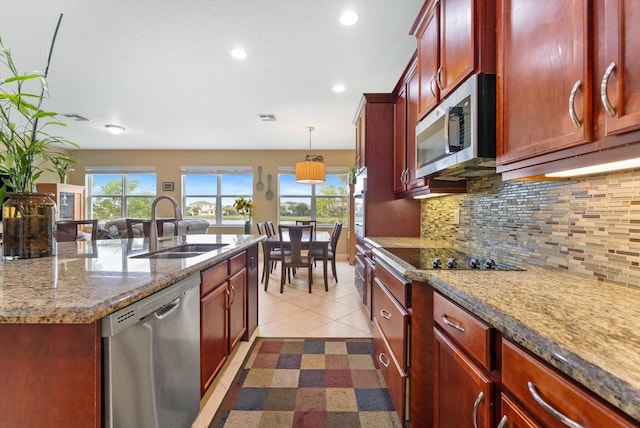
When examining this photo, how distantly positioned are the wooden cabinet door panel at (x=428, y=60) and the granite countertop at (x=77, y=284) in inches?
60.6

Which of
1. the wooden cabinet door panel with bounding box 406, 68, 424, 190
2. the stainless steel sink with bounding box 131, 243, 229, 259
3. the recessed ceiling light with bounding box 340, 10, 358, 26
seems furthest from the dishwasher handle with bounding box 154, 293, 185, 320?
the recessed ceiling light with bounding box 340, 10, 358, 26

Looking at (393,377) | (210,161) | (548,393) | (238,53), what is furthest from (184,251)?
(210,161)

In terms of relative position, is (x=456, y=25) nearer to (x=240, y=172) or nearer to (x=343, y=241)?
(x=343, y=241)

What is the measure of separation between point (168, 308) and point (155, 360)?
18 centimetres

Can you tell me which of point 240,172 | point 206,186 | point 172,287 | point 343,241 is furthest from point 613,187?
point 206,186

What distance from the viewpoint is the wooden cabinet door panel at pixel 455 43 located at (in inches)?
50.0

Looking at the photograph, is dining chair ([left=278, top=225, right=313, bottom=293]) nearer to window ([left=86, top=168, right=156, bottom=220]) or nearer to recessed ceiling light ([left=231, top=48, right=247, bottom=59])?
recessed ceiling light ([left=231, top=48, right=247, bottom=59])

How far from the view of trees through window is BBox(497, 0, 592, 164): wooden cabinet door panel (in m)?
7.58

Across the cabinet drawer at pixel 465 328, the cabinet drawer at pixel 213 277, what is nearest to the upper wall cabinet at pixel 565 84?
the cabinet drawer at pixel 465 328

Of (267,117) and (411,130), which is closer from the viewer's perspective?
(411,130)

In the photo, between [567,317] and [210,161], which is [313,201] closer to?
[210,161]

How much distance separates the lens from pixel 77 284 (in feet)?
3.05

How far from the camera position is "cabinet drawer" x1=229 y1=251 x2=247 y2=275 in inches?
73.4

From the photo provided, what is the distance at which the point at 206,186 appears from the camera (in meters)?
7.02
